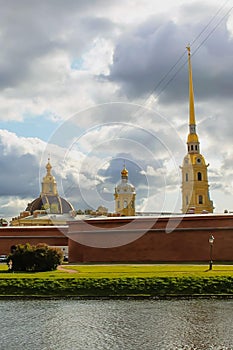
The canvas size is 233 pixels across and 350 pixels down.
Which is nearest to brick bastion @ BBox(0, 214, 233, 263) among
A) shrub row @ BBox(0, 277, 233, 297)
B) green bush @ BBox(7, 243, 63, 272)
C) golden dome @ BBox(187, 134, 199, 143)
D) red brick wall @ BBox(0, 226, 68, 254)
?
red brick wall @ BBox(0, 226, 68, 254)

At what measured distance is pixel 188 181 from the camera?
247 feet

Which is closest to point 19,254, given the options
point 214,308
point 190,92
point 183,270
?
point 183,270

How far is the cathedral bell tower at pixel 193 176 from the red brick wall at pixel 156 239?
37661mm

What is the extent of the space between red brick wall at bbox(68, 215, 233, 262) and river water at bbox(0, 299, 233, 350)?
12.5m

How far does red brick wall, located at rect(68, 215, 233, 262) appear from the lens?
32.9 m

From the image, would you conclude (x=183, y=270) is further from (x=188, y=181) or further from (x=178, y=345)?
(x=188, y=181)

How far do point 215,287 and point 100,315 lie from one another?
6.14 meters

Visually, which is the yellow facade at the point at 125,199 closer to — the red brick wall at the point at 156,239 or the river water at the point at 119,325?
the red brick wall at the point at 156,239

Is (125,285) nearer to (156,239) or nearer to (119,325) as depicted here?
(119,325)

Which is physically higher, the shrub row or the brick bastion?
the brick bastion

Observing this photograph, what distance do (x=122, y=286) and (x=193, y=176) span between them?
52.8m

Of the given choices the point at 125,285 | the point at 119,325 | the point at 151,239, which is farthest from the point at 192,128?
the point at 119,325

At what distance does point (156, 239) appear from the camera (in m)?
34.1

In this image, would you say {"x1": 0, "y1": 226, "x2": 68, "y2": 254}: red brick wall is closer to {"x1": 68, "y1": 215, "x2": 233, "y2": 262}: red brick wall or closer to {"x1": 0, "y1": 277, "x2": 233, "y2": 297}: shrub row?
{"x1": 68, "y1": 215, "x2": 233, "y2": 262}: red brick wall
